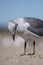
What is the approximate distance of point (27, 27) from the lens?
241 inches

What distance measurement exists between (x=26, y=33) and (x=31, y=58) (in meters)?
0.58

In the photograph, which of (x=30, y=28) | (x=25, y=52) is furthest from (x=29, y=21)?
(x=25, y=52)

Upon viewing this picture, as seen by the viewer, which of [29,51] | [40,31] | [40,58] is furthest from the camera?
[29,51]

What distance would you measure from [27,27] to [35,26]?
0.79 feet

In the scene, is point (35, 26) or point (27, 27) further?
point (35, 26)

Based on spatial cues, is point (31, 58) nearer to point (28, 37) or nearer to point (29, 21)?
point (28, 37)

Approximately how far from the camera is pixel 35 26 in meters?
6.26

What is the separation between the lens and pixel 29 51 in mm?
6781

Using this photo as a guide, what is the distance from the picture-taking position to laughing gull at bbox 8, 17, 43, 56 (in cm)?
604

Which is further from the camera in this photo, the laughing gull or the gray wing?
the gray wing

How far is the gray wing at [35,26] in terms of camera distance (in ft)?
20.3

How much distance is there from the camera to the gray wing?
20.3 ft

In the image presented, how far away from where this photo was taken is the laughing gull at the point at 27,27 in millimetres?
6039

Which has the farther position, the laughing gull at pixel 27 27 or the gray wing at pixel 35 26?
the gray wing at pixel 35 26
